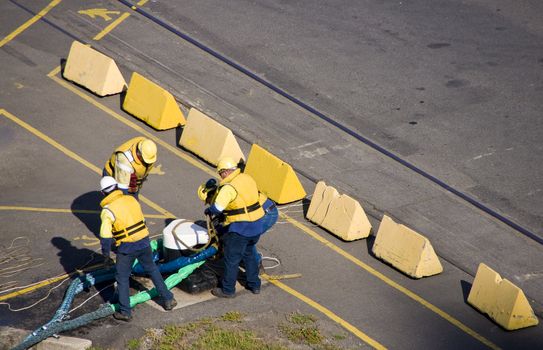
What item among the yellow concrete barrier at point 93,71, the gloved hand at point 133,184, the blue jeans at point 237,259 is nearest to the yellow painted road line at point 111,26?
the yellow concrete barrier at point 93,71

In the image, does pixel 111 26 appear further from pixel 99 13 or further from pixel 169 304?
pixel 169 304

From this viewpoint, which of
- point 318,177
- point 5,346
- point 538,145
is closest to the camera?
point 5,346

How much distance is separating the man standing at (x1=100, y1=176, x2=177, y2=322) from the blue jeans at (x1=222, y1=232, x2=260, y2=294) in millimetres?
980

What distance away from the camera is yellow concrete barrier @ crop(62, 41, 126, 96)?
19.3 metres

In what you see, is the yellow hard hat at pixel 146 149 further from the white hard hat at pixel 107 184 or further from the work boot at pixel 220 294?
the work boot at pixel 220 294

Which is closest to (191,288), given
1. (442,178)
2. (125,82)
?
(442,178)

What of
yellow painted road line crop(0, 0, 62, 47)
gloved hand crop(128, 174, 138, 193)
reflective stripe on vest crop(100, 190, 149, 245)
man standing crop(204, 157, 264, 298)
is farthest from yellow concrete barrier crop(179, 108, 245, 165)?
yellow painted road line crop(0, 0, 62, 47)

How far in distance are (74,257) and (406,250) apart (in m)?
4.94

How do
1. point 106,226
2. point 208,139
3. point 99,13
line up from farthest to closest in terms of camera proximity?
point 99,13 → point 208,139 → point 106,226

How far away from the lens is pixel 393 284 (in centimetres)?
1429

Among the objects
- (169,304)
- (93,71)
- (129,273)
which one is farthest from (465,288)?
(93,71)

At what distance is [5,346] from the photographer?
12.3 metres

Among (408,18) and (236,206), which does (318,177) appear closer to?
(236,206)

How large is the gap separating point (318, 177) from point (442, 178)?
2271 mm
